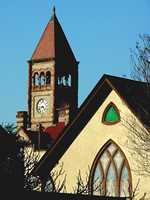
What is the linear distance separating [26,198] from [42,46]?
3738 inches

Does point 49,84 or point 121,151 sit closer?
point 121,151

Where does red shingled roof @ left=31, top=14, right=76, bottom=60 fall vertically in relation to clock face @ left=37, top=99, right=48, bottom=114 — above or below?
above

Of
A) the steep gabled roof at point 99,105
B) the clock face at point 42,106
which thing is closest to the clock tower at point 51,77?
the clock face at point 42,106

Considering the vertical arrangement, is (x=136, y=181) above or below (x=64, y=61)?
below

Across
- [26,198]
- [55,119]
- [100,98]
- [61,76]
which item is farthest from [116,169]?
[61,76]

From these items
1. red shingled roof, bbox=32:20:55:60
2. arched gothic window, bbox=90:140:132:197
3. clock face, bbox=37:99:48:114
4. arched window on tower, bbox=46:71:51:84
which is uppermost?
red shingled roof, bbox=32:20:55:60

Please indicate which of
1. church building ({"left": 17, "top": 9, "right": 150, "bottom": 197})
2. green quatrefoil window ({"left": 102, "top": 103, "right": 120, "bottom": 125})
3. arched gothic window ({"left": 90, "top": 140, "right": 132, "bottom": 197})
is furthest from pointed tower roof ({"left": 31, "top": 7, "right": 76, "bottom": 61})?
arched gothic window ({"left": 90, "top": 140, "right": 132, "bottom": 197})

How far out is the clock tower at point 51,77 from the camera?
109m

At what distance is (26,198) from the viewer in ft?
47.9

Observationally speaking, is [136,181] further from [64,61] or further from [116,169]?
[64,61]

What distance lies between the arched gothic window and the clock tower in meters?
74.9

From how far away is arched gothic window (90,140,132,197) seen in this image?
102 feet

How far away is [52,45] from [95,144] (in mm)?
76501

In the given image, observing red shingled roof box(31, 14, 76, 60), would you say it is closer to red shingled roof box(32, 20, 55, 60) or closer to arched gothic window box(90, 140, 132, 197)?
red shingled roof box(32, 20, 55, 60)
